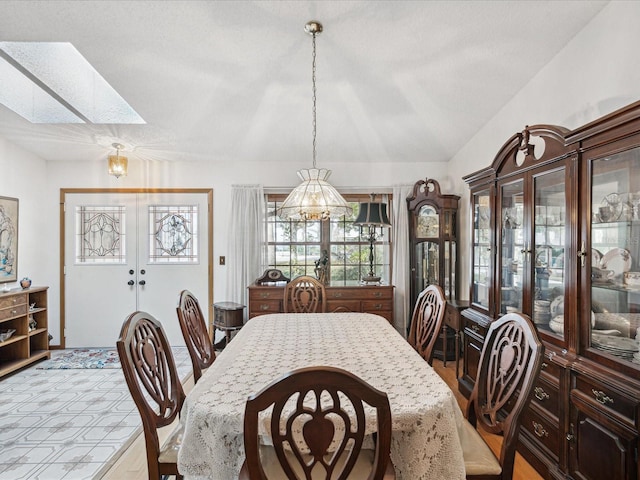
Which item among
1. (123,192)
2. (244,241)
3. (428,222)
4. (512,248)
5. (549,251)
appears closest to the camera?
(549,251)

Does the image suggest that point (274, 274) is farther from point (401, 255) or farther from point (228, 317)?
point (401, 255)

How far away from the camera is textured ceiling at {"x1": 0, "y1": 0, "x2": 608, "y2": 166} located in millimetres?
2262

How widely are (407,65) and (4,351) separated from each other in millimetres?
4892

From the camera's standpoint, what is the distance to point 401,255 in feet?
14.6

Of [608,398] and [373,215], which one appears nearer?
[608,398]

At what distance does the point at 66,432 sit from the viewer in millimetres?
2594

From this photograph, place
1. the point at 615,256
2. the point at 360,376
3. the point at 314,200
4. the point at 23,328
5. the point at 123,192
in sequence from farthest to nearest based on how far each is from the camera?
the point at 123,192 < the point at 23,328 < the point at 314,200 < the point at 615,256 < the point at 360,376

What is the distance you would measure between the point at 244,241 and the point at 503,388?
11.1 ft

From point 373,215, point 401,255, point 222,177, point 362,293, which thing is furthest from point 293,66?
point 401,255

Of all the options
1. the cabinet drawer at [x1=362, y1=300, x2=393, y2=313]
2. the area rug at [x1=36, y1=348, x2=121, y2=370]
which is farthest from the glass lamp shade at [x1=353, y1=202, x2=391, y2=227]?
the area rug at [x1=36, y1=348, x2=121, y2=370]

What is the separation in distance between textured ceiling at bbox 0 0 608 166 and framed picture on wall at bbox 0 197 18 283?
713mm

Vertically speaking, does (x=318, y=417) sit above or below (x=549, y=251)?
below

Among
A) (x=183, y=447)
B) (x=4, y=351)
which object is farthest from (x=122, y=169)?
(x=183, y=447)

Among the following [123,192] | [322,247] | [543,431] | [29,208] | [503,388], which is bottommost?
[543,431]
